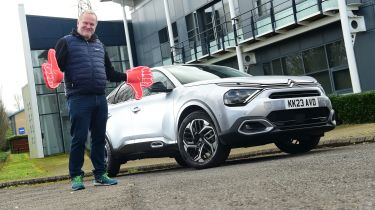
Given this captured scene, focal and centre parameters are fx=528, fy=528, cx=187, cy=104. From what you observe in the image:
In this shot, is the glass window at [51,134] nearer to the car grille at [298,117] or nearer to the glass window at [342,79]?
the glass window at [342,79]

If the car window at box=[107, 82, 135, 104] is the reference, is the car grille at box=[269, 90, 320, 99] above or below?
below

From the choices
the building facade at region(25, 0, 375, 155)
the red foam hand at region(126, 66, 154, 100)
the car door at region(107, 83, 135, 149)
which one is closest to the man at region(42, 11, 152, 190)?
the red foam hand at region(126, 66, 154, 100)

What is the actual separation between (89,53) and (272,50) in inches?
639

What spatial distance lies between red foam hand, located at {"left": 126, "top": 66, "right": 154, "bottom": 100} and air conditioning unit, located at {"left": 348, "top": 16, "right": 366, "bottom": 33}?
37.5 ft

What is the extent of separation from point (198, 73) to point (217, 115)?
1180 millimetres

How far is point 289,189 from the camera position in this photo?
350cm

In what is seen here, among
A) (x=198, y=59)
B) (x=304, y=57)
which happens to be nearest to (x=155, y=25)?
(x=198, y=59)

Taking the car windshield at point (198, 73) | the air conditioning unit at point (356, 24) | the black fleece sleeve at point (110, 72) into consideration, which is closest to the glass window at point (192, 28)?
the air conditioning unit at point (356, 24)

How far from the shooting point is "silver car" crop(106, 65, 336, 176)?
5980mm

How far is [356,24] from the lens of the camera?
16.5m

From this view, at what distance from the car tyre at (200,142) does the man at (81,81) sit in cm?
117

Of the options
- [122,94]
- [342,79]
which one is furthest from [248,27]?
[122,94]

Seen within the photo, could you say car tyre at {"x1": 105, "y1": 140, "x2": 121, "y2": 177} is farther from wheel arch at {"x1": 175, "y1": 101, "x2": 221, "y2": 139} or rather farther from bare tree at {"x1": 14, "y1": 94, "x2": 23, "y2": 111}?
bare tree at {"x1": 14, "y1": 94, "x2": 23, "y2": 111}

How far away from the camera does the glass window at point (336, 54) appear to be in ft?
57.7
